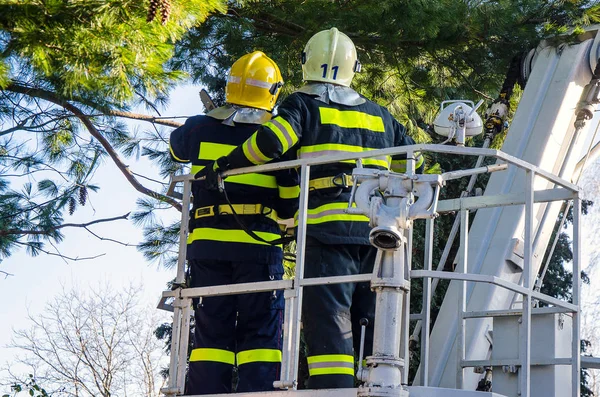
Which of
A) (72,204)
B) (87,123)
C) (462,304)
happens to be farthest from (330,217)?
(72,204)

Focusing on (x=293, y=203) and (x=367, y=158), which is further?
(x=293, y=203)

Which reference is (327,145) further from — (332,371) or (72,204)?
(72,204)

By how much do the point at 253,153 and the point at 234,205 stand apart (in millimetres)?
Result: 520

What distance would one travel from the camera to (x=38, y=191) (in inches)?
382

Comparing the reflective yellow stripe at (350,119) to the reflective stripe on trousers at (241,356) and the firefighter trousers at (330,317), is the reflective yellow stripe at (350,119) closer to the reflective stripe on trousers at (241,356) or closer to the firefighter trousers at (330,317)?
the firefighter trousers at (330,317)

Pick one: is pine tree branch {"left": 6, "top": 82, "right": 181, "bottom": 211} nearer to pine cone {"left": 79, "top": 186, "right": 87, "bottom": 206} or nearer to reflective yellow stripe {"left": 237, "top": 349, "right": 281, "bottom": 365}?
pine cone {"left": 79, "top": 186, "right": 87, "bottom": 206}

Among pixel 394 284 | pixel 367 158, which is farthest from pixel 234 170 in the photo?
pixel 394 284

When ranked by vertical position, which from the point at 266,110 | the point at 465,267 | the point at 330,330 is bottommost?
the point at 330,330

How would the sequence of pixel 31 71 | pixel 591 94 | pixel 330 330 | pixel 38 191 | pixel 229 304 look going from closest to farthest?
pixel 330 330
pixel 229 304
pixel 31 71
pixel 591 94
pixel 38 191

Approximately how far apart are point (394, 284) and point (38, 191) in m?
5.67

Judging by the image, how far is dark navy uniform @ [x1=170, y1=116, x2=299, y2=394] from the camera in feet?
19.4

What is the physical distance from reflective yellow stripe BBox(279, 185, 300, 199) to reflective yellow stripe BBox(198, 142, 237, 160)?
40cm

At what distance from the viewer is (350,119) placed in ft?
19.2

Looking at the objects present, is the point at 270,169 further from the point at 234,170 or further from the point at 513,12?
the point at 513,12
